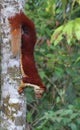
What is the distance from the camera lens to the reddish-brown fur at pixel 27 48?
Result: 1.54m

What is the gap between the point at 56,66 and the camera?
8.65ft

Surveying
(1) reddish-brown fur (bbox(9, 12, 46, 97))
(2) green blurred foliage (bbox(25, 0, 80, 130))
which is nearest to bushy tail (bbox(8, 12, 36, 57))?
(1) reddish-brown fur (bbox(9, 12, 46, 97))

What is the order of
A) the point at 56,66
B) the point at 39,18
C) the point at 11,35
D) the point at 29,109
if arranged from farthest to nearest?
the point at 29,109 < the point at 39,18 < the point at 56,66 < the point at 11,35

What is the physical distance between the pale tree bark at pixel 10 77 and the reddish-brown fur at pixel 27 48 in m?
0.03

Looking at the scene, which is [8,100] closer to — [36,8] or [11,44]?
[11,44]

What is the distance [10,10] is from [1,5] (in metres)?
0.05

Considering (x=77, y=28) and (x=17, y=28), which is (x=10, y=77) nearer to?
(x=17, y=28)

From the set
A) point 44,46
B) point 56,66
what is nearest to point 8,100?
point 56,66

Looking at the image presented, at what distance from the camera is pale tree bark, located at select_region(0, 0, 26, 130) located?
1.57 metres

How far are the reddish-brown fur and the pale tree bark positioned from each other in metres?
0.03

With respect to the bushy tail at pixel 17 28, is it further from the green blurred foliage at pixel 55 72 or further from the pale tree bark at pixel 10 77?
the green blurred foliage at pixel 55 72

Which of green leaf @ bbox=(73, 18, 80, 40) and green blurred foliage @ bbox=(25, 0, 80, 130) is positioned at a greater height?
green leaf @ bbox=(73, 18, 80, 40)

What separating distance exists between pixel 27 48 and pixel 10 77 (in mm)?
127

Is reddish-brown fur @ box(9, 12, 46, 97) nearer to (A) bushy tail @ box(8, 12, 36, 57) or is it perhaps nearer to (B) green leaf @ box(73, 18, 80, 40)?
(A) bushy tail @ box(8, 12, 36, 57)
